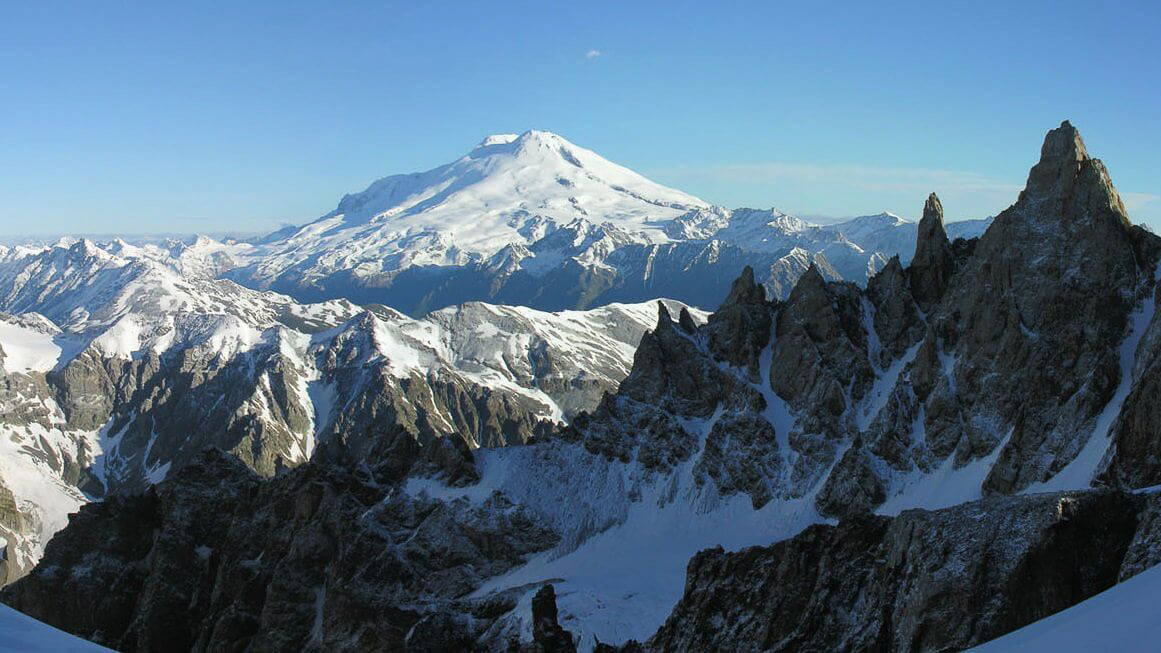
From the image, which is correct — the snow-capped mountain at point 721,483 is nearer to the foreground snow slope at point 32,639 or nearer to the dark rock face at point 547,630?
the dark rock face at point 547,630

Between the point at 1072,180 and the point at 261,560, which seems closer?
the point at 1072,180

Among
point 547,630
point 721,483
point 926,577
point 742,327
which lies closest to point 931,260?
point 742,327

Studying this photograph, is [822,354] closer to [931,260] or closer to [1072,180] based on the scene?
[931,260]

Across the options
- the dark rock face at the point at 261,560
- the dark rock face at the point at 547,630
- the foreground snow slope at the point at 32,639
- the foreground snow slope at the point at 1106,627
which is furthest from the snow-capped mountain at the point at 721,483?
the foreground snow slope at the point at 32,639

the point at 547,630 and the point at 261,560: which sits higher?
the point at 547,630

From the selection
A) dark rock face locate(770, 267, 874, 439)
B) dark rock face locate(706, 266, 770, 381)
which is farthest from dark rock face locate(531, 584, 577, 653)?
dark rock face locate(706, 266, 770, 381)

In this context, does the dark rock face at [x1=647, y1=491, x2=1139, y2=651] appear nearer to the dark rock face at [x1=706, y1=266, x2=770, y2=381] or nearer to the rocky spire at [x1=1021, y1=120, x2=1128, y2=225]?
the rocky spire at [x1=1021, y1=120, x2=1128, y2=225]
